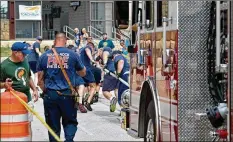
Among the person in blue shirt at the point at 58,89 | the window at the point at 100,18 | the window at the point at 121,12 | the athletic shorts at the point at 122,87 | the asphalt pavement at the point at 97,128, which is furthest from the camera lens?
the window at the point at 100,18

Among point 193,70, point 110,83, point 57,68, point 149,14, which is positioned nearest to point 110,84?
point 110,83

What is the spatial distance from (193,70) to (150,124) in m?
1.44

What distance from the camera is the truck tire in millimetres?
7099

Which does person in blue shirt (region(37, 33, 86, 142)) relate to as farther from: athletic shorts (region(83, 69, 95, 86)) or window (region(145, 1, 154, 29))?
athletic shorts (region(83, 69, 95, 86))

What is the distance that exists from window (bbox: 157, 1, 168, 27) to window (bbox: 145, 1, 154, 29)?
0.33 m

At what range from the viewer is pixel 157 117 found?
22.1 feet

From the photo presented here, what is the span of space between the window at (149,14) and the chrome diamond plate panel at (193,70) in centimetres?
120

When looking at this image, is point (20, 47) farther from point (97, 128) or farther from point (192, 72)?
point (97, 128)

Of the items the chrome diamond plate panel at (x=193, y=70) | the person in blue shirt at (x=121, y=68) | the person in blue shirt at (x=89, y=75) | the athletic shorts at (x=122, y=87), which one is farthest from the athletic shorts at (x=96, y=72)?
the chrome diamond plate panel at (x=193, y=70)

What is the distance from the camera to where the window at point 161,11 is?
21.6 ft

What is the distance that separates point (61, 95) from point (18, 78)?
1.00 m

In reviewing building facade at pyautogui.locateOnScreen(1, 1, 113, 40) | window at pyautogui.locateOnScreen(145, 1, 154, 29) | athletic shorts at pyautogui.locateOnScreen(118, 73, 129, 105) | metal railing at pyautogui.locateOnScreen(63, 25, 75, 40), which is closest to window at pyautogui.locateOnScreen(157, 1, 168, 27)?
window at pyautogui.locateOnScreen(145, 1, 154, 29)

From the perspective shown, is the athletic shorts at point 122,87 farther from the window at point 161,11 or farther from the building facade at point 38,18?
the building facade at point 38,18

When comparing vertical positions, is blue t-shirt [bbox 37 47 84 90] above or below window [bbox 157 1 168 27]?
below
